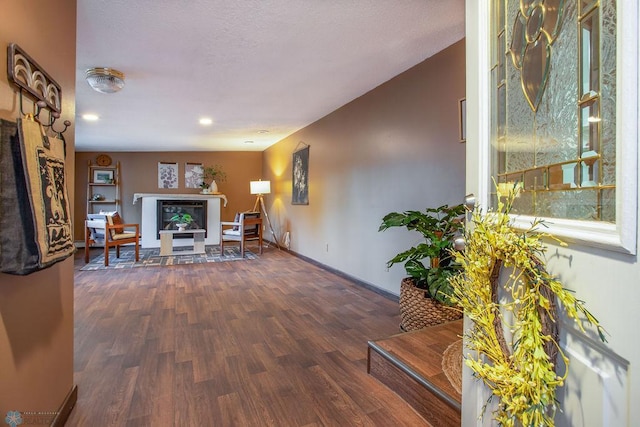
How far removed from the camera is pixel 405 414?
1.53 metres

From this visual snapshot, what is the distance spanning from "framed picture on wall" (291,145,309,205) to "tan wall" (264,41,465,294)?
0.54 feet

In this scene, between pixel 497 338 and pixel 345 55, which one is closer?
pixel 497 338

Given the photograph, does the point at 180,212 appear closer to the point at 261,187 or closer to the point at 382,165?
the point at 261,187

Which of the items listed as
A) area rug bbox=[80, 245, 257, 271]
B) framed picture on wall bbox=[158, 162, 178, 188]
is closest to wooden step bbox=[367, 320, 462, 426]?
area rug bbox=[80, 245, 257, 271]

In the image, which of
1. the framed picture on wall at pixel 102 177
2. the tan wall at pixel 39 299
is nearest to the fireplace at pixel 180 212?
the framed picture on wall at pixel 102 177

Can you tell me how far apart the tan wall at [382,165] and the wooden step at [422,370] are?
3.61ft

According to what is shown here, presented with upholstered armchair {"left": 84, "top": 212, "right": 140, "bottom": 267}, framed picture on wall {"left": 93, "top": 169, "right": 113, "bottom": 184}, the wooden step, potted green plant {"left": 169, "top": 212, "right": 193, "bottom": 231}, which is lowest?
the wooden step

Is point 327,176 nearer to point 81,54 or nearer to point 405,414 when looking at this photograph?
point 81,54

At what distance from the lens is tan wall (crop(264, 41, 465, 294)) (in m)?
2.54

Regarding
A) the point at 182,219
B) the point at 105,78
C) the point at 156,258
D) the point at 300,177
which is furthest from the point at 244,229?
the point at 105,78

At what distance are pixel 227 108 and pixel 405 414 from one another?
3783 millimetres

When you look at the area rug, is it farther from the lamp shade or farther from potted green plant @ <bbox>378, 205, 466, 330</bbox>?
potted green plant @ <bbox>378, 205, 466, 330</bbox>

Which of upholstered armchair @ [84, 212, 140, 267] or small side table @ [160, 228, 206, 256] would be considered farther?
small side table @ [160, 228, 206, 256]

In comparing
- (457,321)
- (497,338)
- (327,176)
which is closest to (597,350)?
(497,338)
